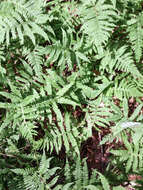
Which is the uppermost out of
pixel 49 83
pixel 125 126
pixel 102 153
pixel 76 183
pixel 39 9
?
pixel 39 9

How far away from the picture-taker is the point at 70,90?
3.63 meters

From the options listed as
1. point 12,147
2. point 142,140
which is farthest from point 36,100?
point 142,140

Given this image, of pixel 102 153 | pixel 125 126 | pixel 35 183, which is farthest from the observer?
pixel 102 153

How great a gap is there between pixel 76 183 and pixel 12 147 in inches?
43.6

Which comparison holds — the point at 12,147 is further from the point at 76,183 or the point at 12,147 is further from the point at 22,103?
the point at 76,183

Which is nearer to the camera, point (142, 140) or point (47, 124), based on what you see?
point (142, 140)

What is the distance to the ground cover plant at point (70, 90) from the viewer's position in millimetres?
3199

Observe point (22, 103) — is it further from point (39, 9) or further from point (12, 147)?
point (39, 9)

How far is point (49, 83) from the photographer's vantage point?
3.49m

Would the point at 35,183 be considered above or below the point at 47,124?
below

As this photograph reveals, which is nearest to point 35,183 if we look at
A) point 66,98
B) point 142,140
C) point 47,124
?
point 47,124

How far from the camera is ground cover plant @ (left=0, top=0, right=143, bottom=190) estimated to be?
3.20 m

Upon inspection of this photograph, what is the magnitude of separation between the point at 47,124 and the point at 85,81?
2.90 feet

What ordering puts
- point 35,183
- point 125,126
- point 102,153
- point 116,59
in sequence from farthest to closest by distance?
point 102,153
point 116,59
point 125,126
point 35,183
